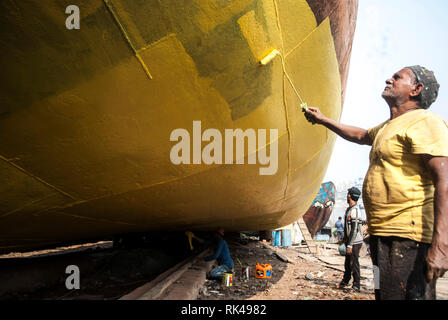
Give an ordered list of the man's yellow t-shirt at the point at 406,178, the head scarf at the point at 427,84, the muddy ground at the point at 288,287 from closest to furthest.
Result: the man's yellow t-shirt at the point at 406,178, the head scarf at the point at 427,84, the muddy ground at the point at 288,287

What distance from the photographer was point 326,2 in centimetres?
201

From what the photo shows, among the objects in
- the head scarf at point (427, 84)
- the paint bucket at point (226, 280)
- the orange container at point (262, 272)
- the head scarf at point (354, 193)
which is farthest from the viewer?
the head scarf at point (354, 193)

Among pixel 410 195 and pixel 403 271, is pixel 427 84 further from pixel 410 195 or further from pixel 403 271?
pixel 403 271

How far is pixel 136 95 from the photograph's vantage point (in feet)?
5.20

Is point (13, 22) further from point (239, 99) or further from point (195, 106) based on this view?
point (239, 99)

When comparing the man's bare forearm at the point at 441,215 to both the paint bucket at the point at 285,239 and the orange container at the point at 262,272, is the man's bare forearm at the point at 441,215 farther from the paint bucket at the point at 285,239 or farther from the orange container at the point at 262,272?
the paint bucket at the point at 285,239

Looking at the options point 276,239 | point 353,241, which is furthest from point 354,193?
point 276,239

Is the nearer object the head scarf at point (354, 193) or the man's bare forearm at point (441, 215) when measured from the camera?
the man's bare forearm at point (441, 215)

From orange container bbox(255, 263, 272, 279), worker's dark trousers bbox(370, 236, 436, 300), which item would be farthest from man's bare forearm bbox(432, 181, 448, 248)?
orange container bbox(255, 263, 272, 279)

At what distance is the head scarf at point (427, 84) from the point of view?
4.29ft

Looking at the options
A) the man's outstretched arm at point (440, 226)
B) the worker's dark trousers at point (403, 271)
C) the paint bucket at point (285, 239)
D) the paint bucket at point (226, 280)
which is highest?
the man's outstretched arm at point (440, 226)

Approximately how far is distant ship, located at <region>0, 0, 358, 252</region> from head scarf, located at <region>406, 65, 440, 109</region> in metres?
0.83

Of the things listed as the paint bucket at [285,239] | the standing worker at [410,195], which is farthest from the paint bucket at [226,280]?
the paint bucket at [285,239]

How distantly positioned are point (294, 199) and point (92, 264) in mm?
2960
